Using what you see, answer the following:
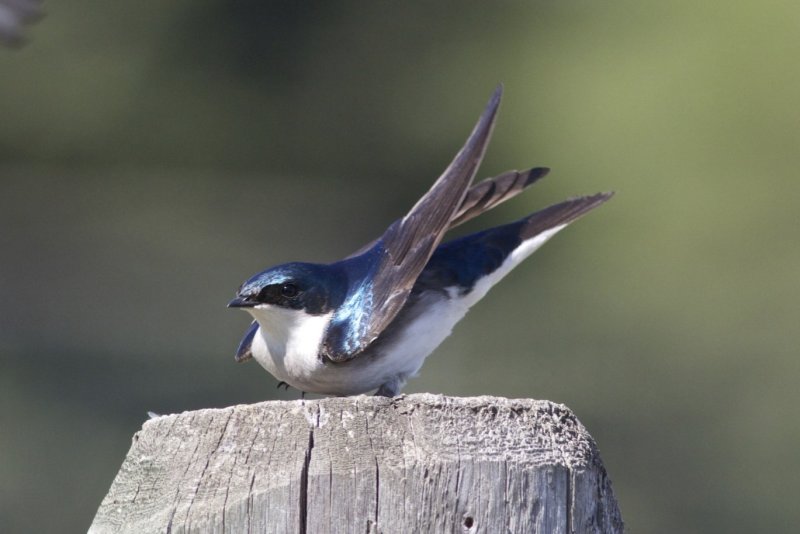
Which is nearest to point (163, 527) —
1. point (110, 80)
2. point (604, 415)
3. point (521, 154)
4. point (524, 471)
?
point (524, 471)

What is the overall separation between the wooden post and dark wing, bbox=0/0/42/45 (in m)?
1.46

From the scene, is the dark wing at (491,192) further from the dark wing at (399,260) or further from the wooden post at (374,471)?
Answer: the wooden post at (374,471)

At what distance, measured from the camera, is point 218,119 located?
8.39m

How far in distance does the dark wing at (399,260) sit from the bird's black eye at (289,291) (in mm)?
89

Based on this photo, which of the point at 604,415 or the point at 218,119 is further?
the point at 218,119

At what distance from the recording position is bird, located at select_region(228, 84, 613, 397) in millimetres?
2518

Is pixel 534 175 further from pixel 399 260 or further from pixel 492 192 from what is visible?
pixel 399 260

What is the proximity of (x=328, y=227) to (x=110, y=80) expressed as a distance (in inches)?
60.4

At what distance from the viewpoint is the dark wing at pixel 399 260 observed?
2500 mm

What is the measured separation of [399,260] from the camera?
261 cm

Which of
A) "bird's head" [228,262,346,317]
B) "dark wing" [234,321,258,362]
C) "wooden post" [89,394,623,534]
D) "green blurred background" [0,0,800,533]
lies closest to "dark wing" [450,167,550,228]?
"bird's head" [228,262,346,317]

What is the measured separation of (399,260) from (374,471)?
3.37 feet

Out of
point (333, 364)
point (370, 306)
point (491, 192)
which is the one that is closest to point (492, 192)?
point (491, 192)

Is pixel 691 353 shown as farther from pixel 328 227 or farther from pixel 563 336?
pixel 328 227
